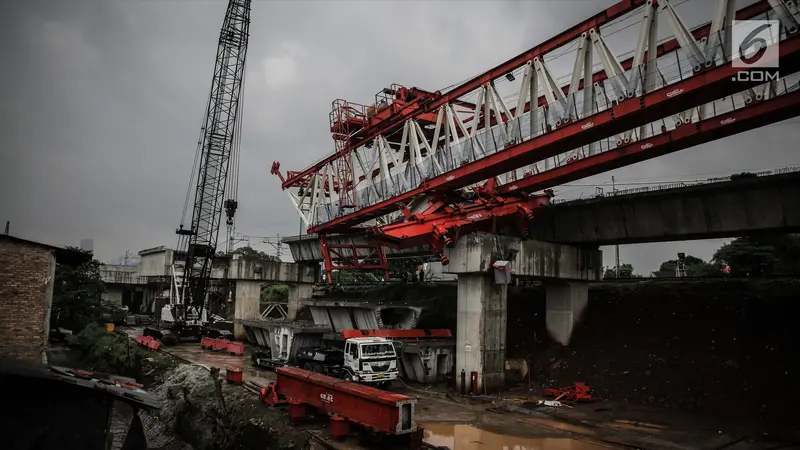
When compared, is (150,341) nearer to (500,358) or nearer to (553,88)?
(500,358)

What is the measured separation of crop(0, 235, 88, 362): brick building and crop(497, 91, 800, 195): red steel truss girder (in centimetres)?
2310

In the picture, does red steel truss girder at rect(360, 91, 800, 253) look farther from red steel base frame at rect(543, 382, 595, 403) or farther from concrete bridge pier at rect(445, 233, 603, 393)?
red steel base frame at rect(543, 382, 595, 403)

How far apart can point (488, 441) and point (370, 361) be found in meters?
6.82

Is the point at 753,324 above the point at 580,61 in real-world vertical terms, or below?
below

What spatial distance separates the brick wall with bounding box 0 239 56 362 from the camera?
76.3ft

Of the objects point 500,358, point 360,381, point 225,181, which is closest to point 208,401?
point 360,381

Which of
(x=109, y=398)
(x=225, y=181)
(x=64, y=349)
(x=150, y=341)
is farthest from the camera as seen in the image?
(x=225, y=181)

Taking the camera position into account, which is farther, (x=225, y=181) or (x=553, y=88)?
(x=225, y=181)

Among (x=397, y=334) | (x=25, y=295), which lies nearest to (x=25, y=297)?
(x=25, y=295)

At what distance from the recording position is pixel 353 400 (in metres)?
14.7

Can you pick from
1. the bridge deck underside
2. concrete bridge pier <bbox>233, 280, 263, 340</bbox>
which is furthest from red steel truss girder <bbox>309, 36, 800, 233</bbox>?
concrete bridge pier <bbox>233, 280, 263, 340</bbox>

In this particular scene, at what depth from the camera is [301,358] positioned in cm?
2406

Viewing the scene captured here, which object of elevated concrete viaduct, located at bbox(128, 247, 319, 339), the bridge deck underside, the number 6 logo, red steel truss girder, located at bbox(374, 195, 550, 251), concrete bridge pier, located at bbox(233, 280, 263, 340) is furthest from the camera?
concrete bridge pier, located at bbox(233, 280, 263, 340)

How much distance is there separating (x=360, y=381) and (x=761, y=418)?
14.0 meters
